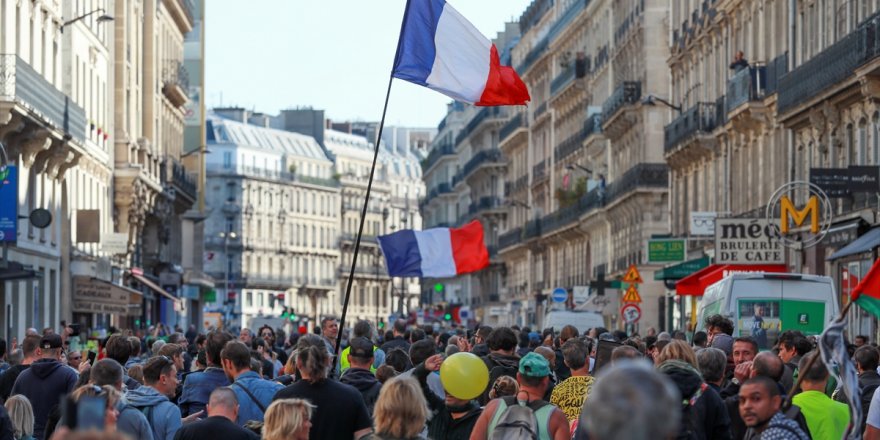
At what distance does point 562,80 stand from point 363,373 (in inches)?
2999

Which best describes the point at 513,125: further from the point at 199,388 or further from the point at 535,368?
the point at 535,368

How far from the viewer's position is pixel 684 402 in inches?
435

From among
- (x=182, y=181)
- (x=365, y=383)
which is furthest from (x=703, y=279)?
(x=182, y=181)

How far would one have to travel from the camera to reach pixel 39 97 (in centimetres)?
4034

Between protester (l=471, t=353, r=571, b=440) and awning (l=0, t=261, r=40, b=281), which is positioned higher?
awning (l=0, t=261, r=40, b=281)

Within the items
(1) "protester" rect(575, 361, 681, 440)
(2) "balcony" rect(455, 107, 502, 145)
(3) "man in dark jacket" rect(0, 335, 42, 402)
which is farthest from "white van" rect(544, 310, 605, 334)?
(2) "balcony" rect(455, 107, 502, 145)

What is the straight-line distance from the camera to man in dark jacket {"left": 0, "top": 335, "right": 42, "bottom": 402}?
1548 centimetres

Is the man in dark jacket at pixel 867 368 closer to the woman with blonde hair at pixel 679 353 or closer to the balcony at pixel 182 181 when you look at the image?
the woman with blonde hair at pixel 679 353

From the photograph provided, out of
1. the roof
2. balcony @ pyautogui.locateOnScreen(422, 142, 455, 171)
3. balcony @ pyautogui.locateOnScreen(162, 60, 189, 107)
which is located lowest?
balcony @ pyautogui.locateOnScreen(162, 60, 189, 107)

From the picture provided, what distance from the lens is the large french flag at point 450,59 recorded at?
20109 mm

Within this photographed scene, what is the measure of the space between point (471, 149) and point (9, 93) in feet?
312

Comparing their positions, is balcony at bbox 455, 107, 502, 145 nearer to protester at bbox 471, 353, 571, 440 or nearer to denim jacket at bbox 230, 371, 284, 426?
denim jacket at bbox 230, 371, 284, 426

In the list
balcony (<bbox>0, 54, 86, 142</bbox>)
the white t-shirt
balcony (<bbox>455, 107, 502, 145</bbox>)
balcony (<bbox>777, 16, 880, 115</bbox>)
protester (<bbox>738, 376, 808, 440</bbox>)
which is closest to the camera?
protester (<bbox>738, 376, 808, 440</bbox>)

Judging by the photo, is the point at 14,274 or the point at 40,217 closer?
the point at 14,274
